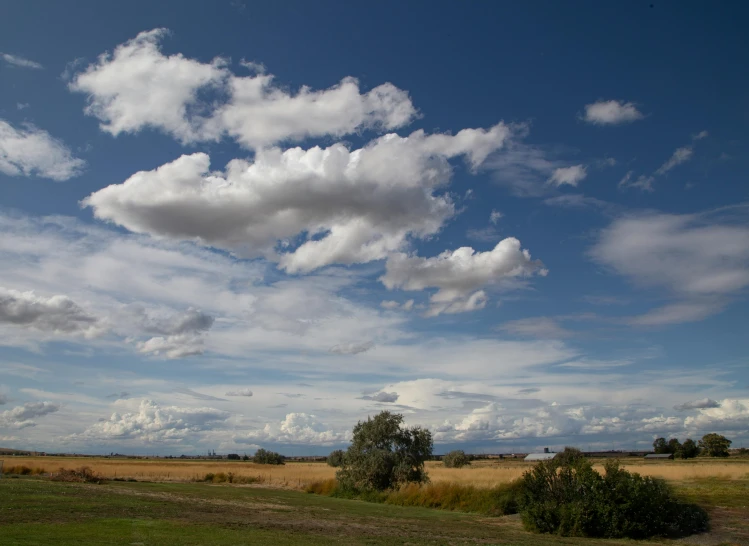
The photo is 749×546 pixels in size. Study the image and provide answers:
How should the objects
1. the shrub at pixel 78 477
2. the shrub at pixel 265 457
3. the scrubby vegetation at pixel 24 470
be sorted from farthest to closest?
the shrub at pixel 265 457 < the scrubby vegetation at pixel 24 470 < the shrub at pixel 78 477

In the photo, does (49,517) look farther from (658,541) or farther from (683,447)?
(683,447)

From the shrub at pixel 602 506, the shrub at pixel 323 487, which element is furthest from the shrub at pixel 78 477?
the shrub at pixel 602 506

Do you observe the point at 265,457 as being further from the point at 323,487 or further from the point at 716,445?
the point at 716,445

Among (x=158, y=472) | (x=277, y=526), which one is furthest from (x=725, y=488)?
(x=158, y=472)

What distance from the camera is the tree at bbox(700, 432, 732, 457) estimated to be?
5610 inches

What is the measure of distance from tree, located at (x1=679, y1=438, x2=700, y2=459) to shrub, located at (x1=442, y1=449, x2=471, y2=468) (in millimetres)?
86539

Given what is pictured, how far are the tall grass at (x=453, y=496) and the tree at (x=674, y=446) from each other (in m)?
127

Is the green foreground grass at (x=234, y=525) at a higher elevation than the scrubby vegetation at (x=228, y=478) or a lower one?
higher

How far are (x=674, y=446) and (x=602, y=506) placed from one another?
149171 mm

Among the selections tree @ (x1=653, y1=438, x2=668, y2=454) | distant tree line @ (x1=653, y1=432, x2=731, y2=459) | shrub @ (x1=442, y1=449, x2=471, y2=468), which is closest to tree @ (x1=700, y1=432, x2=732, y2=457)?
distant tree line @ (x1=653, y1=432, x2=731, y2=459)

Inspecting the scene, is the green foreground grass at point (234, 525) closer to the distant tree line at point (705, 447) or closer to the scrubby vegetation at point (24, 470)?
the scrubby vegetation at point (24, 470)

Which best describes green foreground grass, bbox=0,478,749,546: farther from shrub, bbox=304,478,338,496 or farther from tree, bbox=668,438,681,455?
tree, bbox=668,438,681,455

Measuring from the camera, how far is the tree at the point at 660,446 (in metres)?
161

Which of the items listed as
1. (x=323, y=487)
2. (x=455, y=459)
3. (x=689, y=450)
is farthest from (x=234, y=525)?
(x=689, y=450)
